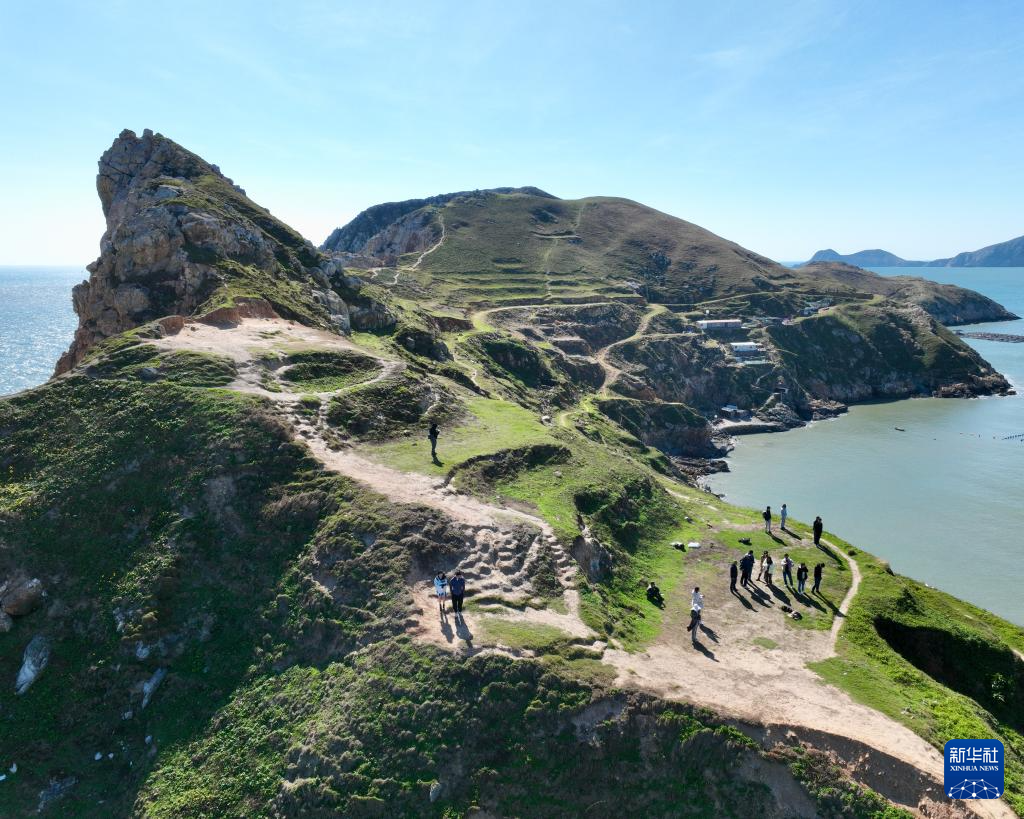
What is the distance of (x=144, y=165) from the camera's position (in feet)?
209

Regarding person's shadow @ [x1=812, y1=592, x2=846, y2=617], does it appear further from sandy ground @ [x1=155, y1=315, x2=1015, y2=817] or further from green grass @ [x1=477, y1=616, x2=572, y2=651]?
green grass @ [x1=477, y1=616, x2=572, y2=651]

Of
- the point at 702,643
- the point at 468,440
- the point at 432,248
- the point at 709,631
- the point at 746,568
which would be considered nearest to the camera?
the point at 702,643

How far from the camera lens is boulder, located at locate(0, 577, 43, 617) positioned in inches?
831

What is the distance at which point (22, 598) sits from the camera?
Answer: 69.7 feet

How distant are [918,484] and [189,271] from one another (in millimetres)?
74939

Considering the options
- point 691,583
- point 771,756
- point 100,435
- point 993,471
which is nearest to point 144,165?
point 100,435

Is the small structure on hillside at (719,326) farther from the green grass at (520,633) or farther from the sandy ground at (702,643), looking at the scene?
the green grass at (520,633)

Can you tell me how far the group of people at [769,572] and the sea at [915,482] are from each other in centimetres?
2494

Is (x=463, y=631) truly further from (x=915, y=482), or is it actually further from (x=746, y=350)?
(x=746, y=350)

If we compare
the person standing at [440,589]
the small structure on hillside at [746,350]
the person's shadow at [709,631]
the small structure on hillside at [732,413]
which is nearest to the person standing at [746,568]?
the person's shadow at [709,631]

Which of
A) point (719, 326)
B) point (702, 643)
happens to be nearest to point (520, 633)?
point (702, 643)

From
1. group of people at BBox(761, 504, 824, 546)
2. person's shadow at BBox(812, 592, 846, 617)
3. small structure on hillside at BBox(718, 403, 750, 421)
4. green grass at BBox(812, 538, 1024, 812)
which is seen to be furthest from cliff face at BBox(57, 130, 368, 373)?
small structure on hillside at BBox(718, 403, 750, 421)

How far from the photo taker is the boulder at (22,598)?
2111cm

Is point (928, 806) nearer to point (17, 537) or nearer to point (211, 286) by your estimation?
point (17, 537)
